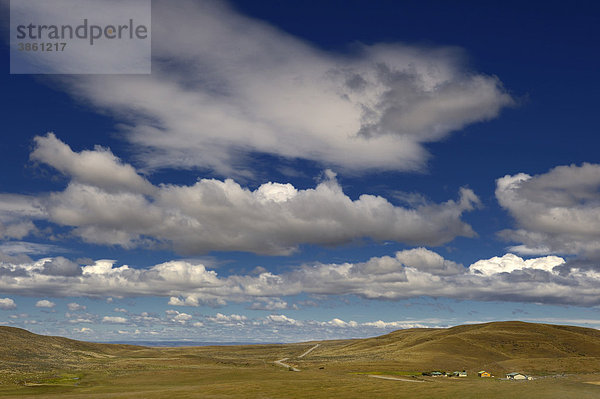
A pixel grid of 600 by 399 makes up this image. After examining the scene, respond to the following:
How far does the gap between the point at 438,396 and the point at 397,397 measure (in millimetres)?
6185

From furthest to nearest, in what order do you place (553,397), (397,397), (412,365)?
(412,365)
(397,397)
(553,397)

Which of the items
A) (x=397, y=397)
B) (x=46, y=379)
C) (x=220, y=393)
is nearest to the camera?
(x=397, y=397)

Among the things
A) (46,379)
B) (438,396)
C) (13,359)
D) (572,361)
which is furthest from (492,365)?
(13,359)

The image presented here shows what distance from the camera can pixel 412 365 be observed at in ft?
557

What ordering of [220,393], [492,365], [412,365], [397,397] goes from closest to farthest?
[397,397], [220,393], [412,365], [492,365]

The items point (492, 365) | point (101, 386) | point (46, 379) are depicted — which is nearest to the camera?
point (101, 386)

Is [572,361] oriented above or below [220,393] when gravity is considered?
below

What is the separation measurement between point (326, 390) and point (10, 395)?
53.5 meters

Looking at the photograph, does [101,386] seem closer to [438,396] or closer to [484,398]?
[438,396]

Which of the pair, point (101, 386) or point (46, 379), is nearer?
point (101, 386)

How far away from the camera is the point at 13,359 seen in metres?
193

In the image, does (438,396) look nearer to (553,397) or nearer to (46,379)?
(553,397)

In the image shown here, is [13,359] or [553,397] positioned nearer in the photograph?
[553,397]

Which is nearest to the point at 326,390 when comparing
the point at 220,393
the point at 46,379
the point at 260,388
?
the point at 260,388
